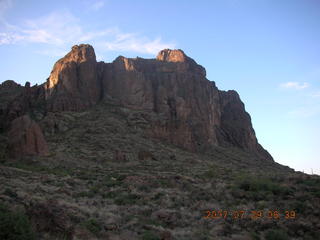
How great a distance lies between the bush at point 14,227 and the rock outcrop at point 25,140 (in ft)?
98.0

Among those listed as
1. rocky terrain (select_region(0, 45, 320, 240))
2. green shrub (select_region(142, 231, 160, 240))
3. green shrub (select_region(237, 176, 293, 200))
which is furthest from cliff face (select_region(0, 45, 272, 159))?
green shrub (select_region(142, 231, 160, 240))

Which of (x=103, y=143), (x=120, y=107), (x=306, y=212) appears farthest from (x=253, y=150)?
(x=306, y=212)

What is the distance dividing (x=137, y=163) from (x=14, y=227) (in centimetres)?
3213

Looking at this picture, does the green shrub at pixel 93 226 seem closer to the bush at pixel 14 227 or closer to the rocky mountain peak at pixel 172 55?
the bush at pixel 14 227

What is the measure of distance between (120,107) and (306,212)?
5859cm

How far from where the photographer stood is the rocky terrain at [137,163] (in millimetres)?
13320

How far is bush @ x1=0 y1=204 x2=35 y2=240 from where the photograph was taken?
28.5ft

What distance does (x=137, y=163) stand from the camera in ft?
134

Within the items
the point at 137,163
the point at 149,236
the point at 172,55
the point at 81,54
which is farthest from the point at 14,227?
the point at 172,55

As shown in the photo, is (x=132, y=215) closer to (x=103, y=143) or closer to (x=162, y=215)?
(x=162, y=215)

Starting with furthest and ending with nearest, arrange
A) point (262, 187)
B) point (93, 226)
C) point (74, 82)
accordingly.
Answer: point (74, 82) → point (262, 187) → point (93, 226)

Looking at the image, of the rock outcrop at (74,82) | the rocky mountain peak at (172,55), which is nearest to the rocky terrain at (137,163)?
the rock outcrop at (74,82)

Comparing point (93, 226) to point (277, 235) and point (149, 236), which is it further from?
point (277, 235)

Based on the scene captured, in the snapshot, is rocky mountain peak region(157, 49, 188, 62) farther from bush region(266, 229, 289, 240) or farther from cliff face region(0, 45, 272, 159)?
bush region(266, 229, 289, 240)
